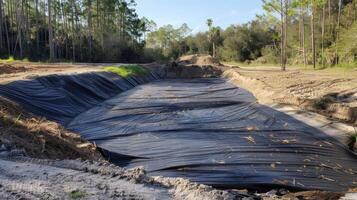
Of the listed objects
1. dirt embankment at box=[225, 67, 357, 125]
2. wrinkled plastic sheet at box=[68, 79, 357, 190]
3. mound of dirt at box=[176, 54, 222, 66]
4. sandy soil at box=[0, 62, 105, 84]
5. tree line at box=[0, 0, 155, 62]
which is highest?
tree line at box=[0, 0, 155, 62]

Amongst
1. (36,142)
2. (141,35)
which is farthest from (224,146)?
(141,35)

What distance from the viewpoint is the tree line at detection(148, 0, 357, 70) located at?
90.3 ft

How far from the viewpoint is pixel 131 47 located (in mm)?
50938

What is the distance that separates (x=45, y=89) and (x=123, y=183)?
343 inches

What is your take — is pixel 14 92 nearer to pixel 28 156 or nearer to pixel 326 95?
pixel 28 156

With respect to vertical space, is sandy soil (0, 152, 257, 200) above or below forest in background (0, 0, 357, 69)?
below

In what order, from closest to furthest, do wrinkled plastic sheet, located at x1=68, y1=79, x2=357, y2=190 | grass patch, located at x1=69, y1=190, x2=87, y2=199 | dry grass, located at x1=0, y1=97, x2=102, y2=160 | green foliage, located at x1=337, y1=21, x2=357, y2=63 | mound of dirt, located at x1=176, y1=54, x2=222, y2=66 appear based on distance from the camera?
grass patch, located at x1=69, y1=190, x2=87, y2=199 → dry grass, located at x1=0, y1=97, x2=102, y2=160 → wrinkled plastic sheet, located at x1=68, y1=79, x2=357, y2=190 → green foliage, located at x1=337, y1=21, x2=357, y2=63 → mound of dirt, located at x1=176, y1=54, x2=222, y2=66

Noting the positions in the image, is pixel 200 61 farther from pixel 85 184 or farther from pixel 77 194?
pixel 77 194

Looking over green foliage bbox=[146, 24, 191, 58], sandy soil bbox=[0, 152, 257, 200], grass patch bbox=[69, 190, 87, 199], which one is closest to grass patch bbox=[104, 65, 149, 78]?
sandy soil bbox=[0, 152, 257, 200]

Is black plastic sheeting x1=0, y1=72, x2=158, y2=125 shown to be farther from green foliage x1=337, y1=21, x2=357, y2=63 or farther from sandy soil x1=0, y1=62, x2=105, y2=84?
green foliage x1=337, y1=21, x2=357, y2=63

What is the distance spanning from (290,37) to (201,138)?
35573mm

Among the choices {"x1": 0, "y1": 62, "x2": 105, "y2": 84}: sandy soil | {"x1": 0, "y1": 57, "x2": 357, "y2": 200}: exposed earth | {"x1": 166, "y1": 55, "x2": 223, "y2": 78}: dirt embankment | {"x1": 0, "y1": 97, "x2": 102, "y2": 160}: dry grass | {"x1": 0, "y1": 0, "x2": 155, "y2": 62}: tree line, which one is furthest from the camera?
{"x1": 0, "y1": 0, "x2": 155, "y2": 62}: tree line

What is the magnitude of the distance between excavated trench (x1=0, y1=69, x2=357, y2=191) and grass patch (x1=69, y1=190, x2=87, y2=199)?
7.90 ft

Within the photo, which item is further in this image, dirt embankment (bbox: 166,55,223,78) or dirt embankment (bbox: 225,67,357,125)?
dirt embankment (bbox: 166,55,223,78)
